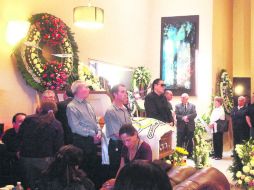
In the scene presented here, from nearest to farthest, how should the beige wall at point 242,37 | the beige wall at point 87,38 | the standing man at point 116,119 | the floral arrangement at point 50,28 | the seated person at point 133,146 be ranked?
the seated person at point 133,146, the standing man at point 116,119, the beige wall at point 87,38, the floral arrangement at point 50,28, the beige wall at point 242,37

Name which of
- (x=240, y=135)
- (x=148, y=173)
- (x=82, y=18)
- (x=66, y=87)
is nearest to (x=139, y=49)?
(x=240, y=135)

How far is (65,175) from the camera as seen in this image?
3.33 meters

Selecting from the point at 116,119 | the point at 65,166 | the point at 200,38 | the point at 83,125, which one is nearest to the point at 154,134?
the point at 116,119

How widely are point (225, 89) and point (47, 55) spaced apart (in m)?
6.58

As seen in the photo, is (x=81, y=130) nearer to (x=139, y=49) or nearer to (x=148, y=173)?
(x=148, y=173)

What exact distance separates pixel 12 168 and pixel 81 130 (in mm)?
934

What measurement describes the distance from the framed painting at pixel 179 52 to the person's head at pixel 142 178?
408 inches

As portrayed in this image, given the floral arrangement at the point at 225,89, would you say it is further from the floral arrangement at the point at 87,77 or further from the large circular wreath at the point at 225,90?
the floral arrangement at the point at 87,77

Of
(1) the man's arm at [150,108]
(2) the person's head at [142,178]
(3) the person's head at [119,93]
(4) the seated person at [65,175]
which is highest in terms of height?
(3) the person's head at [119,93]

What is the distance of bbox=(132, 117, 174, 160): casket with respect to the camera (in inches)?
256

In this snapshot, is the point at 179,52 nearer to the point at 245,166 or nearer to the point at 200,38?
the point at 200,38

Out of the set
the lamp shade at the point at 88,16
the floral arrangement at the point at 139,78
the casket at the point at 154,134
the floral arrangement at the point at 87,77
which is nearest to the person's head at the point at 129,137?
the casket at the point at 154,134

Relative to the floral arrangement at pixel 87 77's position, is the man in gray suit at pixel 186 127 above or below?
below

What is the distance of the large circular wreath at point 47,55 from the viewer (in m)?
6.46
